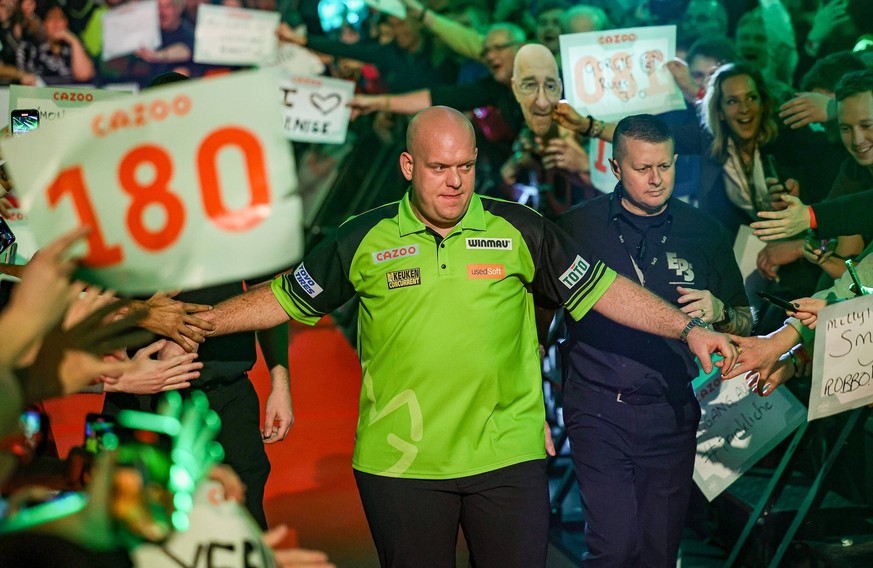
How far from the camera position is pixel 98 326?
Answer: 8.18 ft

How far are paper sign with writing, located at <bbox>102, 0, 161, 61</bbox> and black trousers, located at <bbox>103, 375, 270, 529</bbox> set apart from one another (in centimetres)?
654

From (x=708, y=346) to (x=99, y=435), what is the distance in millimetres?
2287

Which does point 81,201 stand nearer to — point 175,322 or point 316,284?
point 175,322

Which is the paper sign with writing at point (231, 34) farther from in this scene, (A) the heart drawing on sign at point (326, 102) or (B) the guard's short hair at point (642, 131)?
(B) the guard's short hair at point (642, 131)

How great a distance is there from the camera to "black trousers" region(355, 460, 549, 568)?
3.79 metres

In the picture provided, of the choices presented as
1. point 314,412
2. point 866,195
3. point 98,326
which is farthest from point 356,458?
point 314,412

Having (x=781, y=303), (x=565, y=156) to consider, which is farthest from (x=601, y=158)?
(x=781, y=303)

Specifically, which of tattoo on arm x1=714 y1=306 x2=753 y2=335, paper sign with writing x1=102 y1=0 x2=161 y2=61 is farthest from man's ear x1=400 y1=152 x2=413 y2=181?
paper sign with writing x1=102 y1=0 x2=161 y2=61

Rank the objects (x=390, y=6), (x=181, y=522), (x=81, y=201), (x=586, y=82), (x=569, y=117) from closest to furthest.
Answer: (x=181, y=522) < (x=81, y=201) < (x=569, y=117) < (x=586, y=82) < (x=390, y=6)

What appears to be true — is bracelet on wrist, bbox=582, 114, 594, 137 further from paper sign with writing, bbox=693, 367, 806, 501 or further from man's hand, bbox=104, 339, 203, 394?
man's hand, bbox=104, 339, 203, 394

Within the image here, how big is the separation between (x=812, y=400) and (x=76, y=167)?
336 centimetres

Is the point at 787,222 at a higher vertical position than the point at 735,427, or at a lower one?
higher

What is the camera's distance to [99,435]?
3.06 m

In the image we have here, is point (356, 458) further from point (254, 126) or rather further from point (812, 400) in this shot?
point (812, 400)
